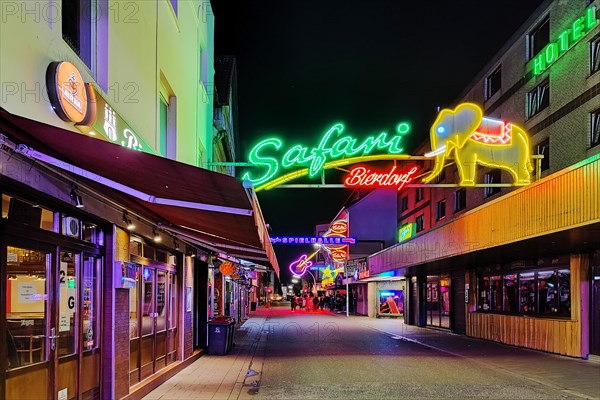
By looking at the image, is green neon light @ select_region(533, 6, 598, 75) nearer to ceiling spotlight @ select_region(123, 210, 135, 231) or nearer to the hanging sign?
ceiling spotlight @ select_region(123, 210, 135, 231)

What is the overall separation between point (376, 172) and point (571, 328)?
6659 mm

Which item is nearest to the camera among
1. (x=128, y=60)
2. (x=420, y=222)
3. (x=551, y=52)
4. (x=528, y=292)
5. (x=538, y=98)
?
(x=128, y=60)

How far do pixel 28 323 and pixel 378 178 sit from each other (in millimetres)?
12412

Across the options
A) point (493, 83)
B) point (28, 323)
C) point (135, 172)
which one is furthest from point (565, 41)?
point (28, 323)

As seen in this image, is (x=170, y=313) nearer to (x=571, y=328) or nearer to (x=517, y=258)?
(x=571, y=328)

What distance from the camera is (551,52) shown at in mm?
19594

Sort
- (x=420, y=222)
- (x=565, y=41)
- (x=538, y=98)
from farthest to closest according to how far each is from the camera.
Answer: (x=420, y=222), (x=538, y=98), (x=565, y=41)

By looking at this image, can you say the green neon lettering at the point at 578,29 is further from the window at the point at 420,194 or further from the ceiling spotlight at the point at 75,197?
the window at the point at 420,194

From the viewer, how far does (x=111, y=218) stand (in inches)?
343

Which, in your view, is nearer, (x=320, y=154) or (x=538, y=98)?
(x=320, y=154)

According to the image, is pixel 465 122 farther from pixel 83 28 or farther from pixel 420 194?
pixel 420 194

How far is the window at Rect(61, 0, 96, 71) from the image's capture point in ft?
24.7

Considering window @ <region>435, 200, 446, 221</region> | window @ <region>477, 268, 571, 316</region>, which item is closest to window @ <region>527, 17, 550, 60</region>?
window @ <region>477, 268, 571, 316</region>

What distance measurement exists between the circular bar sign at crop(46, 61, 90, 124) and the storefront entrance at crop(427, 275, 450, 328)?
2441 cm
